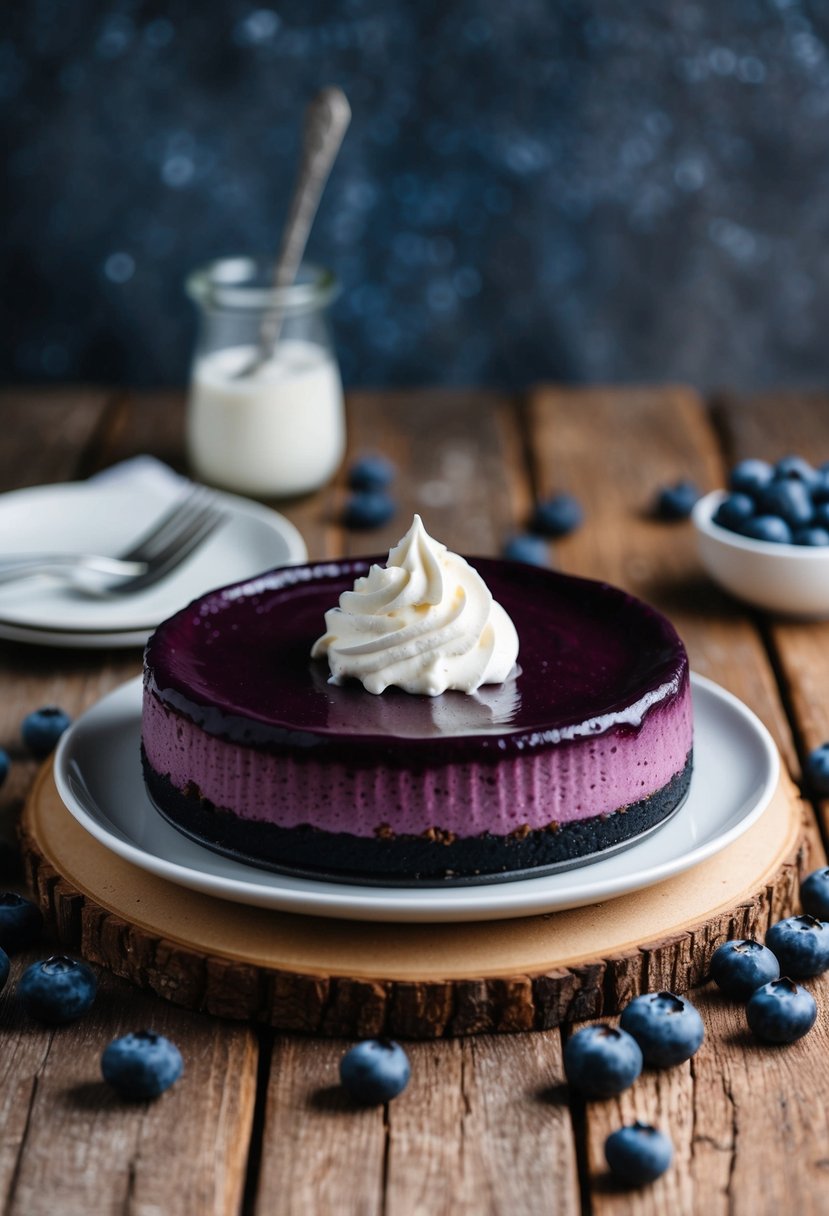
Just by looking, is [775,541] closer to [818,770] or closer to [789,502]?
[789,502]

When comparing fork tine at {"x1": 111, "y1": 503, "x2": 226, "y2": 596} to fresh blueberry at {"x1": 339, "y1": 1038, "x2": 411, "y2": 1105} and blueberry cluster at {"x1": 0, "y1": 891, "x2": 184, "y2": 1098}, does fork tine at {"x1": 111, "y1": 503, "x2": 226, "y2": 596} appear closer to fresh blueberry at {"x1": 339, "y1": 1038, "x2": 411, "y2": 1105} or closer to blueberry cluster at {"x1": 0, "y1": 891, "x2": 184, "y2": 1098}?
blueberry cluster at {"x1": 0, "y1": 891, "x2": 184, "y2": 1098}

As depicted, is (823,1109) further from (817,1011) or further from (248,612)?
(248,612)

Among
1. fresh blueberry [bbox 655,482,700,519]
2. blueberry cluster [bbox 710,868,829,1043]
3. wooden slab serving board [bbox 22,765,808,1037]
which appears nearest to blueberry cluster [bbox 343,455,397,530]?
fresh blueberry [bbox 655,482,700,519]

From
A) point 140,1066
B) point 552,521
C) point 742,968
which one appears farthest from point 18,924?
point 552,521

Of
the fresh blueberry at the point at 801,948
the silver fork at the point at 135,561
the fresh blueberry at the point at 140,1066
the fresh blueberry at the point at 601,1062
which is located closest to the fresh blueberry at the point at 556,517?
the silver fork at the point at 135,561

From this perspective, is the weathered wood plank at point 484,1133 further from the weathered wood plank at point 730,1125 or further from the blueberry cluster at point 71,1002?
the blueberry cluster at point 71,1002

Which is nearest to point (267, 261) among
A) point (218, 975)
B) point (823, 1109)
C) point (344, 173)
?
point (344, 173)

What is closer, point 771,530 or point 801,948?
point 801,948
